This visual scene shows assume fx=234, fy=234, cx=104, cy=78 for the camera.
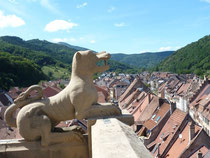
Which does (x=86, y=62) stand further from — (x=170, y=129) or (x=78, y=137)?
(x=170, y=129)

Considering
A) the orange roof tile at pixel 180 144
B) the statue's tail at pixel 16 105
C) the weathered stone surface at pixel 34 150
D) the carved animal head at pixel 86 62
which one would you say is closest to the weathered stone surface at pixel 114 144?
the weathered stone surface at pixel 34 150

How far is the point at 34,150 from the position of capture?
17.0 ft

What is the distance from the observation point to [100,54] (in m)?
5.88

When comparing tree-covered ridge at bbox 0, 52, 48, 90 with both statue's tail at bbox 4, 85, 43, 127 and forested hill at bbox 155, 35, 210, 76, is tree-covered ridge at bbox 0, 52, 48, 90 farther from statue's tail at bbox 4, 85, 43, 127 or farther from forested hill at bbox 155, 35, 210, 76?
forested hill at bbox 155, 35, 210, 76

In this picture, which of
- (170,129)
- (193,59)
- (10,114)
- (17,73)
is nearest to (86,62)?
(10,114)

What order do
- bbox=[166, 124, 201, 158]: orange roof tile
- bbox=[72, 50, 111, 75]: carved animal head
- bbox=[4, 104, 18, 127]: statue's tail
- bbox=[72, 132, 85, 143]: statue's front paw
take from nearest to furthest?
bbox=[72, 132, 85, 143]: statue's front paw < bbox=[4, 104, 18, 127]: statue's tail < bbox=[72, 50, 111, 75]: carved animal head < bbox=[166, 124, 201, 158]: orange roof tile

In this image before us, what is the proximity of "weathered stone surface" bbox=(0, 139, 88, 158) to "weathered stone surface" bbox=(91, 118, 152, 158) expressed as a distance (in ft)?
3.92

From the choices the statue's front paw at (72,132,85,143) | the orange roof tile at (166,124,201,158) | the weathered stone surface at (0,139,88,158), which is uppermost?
the statue's front paw at (72,132,85,143)

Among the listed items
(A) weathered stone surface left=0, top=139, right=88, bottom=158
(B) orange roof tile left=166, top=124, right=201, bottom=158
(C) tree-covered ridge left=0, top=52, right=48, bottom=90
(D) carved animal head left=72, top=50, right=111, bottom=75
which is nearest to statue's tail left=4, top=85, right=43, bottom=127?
(A) weathered stone surface left=0, top=139, right=88, bottom=158

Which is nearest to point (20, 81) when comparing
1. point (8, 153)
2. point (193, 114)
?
point (193, 114)

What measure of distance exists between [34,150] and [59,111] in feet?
3.32

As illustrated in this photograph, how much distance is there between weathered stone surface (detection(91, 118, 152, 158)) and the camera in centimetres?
314

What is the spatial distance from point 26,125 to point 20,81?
90.3 metres

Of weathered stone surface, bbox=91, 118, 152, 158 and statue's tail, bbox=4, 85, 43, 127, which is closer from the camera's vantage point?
weathered stone surface, bbox=91, 118, 152, 158
